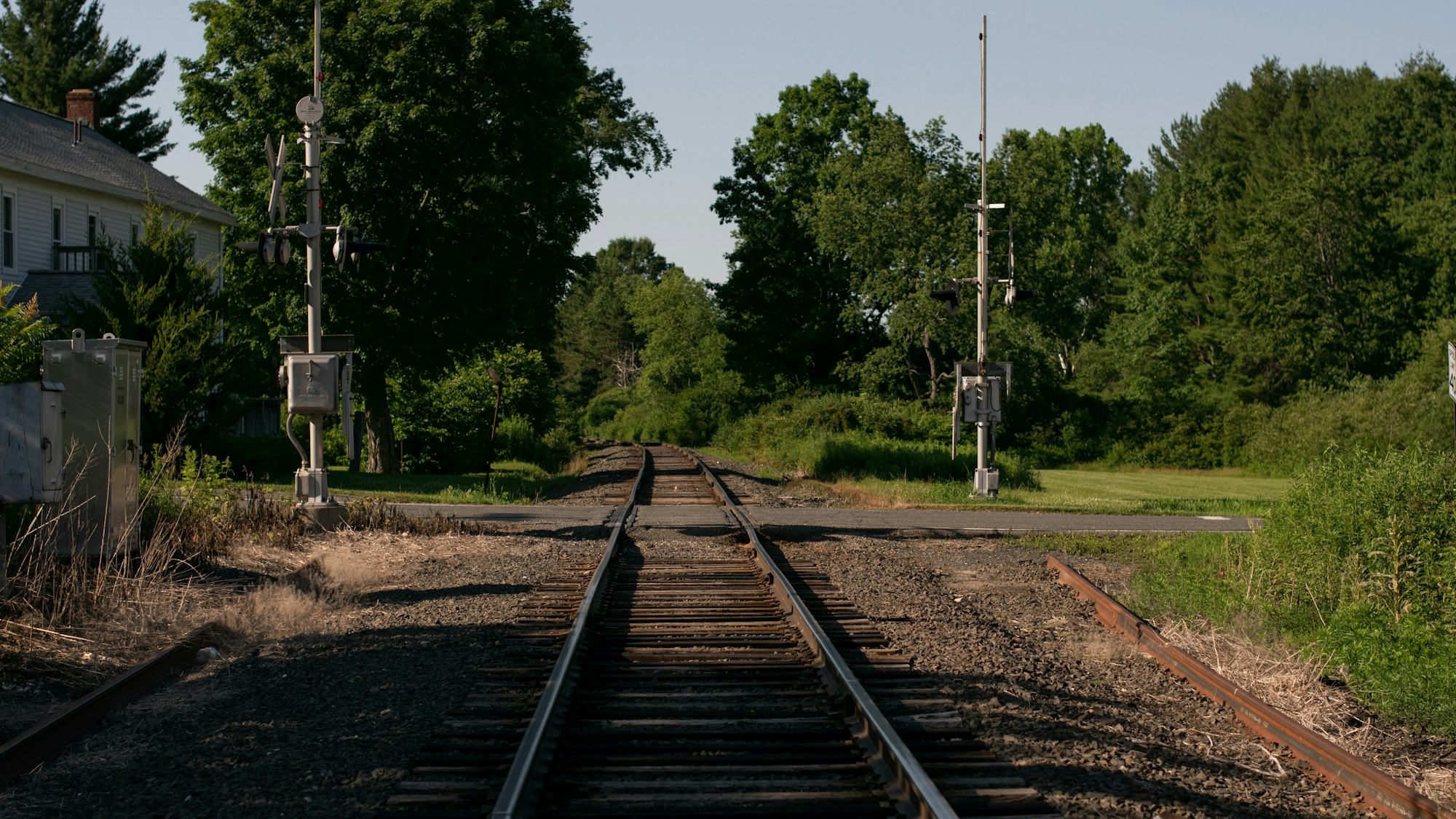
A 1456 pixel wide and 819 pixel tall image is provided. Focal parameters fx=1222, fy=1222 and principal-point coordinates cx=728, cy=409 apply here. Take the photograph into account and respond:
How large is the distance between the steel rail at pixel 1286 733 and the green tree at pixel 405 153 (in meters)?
21.7

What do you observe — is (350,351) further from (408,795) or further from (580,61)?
(580,61)

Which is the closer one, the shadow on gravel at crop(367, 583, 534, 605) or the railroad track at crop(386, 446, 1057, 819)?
the railroad track at crop(386, 446, 1057, 819)

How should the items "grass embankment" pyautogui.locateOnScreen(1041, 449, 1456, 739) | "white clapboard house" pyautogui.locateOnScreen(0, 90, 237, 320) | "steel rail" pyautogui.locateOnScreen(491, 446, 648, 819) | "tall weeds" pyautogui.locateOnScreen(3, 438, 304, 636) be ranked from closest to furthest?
"steel rail" pyautogui.locateOnScreen(491, 446, 648, 819) < "grass embankment" pyautogui.locateOnScreen(1041, 449, 1456, 739) < "tall weeds" pyautogui.locateOnScreen(3, 438, 304, 636) < "white clapboard house" pyautogui.locateOnScreen(0, 90, 237, 320)

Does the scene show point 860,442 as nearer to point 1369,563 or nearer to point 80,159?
point 80,159

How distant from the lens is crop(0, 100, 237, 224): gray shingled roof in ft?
100

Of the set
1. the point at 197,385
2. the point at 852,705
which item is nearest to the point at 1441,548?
the point at 852,705

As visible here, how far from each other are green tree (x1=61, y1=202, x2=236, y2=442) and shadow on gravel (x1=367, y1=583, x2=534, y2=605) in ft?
36.9

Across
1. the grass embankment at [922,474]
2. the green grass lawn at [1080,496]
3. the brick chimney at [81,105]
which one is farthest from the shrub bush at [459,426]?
the brick chimney at [81,105]

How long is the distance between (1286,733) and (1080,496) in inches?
850

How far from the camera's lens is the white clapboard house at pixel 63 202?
29328mm

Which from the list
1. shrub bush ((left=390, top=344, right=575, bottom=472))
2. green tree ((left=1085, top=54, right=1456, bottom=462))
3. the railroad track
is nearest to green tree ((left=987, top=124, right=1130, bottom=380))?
green tree ((left=1085, top=54, right=1456, bottom=462))

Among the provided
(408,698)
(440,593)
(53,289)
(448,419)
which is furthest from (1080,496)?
(53,289)

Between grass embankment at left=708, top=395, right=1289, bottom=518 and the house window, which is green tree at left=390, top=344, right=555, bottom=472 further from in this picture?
the house window

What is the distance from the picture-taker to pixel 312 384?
52.6ft
